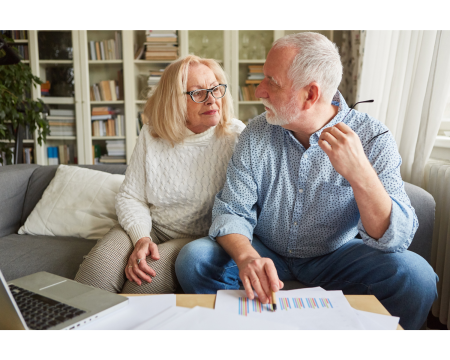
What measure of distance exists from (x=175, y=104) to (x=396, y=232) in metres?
0.83

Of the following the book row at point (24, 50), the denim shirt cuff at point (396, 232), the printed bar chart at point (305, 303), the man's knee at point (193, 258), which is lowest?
the man's knee at point (193, 258)

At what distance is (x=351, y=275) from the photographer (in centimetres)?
112

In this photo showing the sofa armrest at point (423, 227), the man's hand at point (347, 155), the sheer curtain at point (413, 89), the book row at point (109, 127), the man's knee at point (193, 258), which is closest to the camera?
the man's hand at point (347, 155)

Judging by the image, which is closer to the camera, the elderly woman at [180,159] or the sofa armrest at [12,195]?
the elderly woman at [180,159]

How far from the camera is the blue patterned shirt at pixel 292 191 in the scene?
3.75 feet

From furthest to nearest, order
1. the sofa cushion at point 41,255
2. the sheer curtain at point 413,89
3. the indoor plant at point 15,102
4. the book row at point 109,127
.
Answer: the book row at point 109,127
the indoor plant at point 15,102
the sheer curtain at point 413,89
the sofa cushion at point 41,255

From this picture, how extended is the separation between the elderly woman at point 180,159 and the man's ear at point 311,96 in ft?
1.18

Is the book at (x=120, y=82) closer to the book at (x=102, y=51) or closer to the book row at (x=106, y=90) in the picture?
the book row at (x=106, y=90)

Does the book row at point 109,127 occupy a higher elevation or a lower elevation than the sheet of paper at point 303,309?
lower

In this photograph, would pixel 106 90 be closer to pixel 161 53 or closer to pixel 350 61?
pixel 161 53

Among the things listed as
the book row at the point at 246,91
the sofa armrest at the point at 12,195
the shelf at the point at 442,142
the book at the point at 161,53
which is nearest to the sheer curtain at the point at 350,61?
the book row at the point at 246,91
